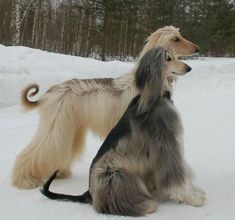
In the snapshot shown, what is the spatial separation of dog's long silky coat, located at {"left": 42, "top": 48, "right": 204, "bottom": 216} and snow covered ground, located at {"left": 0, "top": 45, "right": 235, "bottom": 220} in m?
0.13

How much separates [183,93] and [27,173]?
5.81 meters

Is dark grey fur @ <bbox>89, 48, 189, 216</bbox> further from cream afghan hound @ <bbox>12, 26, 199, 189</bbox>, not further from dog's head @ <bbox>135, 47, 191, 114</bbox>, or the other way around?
cream afghan hound @ <bbox>12, 26, 199, 189</bbox>

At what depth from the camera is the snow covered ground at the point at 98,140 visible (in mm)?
3244

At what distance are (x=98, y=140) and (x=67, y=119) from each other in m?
1.40

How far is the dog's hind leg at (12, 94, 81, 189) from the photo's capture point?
3.90m

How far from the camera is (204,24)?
70.1ft

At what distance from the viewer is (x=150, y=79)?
3217 mm

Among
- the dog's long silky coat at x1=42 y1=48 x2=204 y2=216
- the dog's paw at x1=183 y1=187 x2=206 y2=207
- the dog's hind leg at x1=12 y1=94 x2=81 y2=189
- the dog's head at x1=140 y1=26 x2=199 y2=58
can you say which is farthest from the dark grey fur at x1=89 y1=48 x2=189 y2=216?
the dog's head at x1=140 y1=26 x2=199 y2=58

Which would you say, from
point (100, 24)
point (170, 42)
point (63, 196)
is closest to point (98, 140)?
point (170, 42)

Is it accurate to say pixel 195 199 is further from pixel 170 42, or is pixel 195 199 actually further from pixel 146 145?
pixel 170 42

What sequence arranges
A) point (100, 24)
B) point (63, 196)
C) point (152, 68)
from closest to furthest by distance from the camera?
point (152, 68), point (63, 196), point (100, 24)

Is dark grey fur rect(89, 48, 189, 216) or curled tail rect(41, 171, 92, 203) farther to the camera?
curled tail rect(41, 171, 92, 203)

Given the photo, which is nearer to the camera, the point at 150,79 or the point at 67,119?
the point at 150,79

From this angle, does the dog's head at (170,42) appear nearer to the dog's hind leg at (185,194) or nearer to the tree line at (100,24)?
the dog's hind leg at (185,194)
